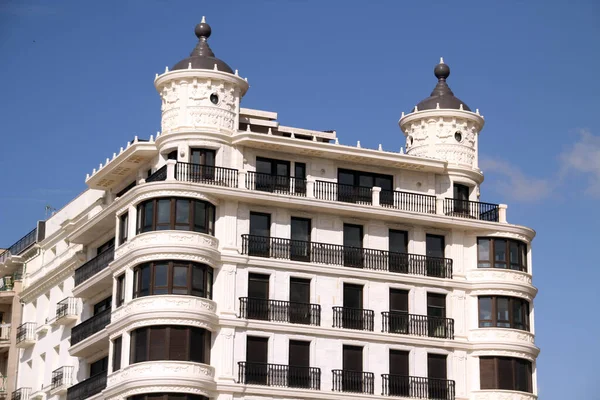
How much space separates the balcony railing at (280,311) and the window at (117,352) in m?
6.01

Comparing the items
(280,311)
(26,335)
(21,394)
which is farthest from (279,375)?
(26,335)

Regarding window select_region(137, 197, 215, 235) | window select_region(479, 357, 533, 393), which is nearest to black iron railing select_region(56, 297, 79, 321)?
window select_region(137, 197, 215, 235)

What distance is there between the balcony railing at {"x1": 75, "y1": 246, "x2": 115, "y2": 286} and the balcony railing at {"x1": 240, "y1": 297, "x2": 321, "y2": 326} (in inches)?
321

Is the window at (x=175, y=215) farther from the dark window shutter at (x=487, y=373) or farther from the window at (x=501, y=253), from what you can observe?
the dark window shutter at (x=487, y=373)

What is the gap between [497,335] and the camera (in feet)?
252

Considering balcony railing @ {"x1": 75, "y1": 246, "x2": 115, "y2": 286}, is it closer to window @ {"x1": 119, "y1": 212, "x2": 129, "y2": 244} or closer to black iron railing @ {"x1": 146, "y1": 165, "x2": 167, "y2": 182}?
window @ {"x1": 119, "y1": 212, "x2": 129, "y2": 244}

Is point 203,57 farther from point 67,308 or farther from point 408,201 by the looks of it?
point 67,308

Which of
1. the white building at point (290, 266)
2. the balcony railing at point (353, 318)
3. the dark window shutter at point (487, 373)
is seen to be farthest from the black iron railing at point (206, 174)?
the dark window shutter at point (487, 373)

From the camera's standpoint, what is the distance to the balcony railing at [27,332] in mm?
90688

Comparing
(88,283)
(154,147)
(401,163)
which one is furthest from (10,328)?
(401,163)

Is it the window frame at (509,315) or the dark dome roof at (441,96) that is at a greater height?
the dark dome roof at (441,96)

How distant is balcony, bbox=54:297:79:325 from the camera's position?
83312mm

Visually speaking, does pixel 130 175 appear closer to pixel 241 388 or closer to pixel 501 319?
pixel 241 388

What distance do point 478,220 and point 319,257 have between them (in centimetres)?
883
